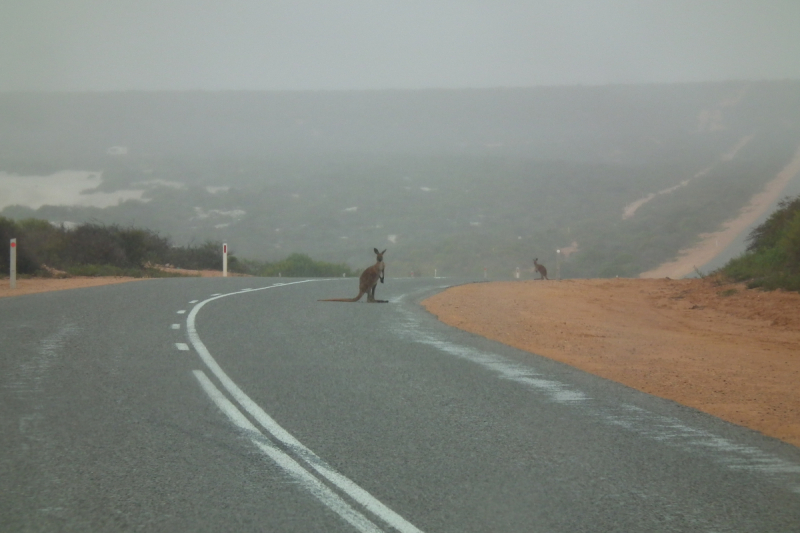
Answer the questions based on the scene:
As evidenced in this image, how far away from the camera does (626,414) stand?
317 inches

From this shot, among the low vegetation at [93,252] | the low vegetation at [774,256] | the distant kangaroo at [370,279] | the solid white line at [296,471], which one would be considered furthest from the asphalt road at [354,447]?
the low vegetation at [93,252]

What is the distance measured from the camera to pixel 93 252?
35.6 metres

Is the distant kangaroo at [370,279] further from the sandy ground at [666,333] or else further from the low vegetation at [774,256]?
the low vegetation at [774,256]

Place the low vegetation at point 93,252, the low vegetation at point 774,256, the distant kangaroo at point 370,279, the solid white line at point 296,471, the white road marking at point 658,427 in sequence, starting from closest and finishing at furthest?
the solid white line at point 296,471 < the white road marking at point 658,427 < the distant kangaroo at point 370,279 < the low vegetation at point 774,256 < the low vegetation at point 93,252

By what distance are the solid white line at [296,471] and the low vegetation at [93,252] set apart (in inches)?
939

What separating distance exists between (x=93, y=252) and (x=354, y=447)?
103 ft

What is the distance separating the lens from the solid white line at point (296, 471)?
4.93 meters

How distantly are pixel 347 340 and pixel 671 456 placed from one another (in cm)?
725

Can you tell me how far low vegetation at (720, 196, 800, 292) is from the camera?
2428cm

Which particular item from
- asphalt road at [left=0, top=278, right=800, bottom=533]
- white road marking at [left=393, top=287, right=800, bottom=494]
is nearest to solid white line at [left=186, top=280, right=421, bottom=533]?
asphalt road at [left=0, top=278, right=800, bottom=533]

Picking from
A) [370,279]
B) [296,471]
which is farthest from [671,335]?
[296,471]

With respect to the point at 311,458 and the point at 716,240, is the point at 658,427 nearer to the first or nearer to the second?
the point at 311,458

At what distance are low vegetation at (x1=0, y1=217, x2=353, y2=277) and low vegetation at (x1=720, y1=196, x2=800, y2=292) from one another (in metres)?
21.5

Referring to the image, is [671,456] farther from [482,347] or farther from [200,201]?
[200,201]
